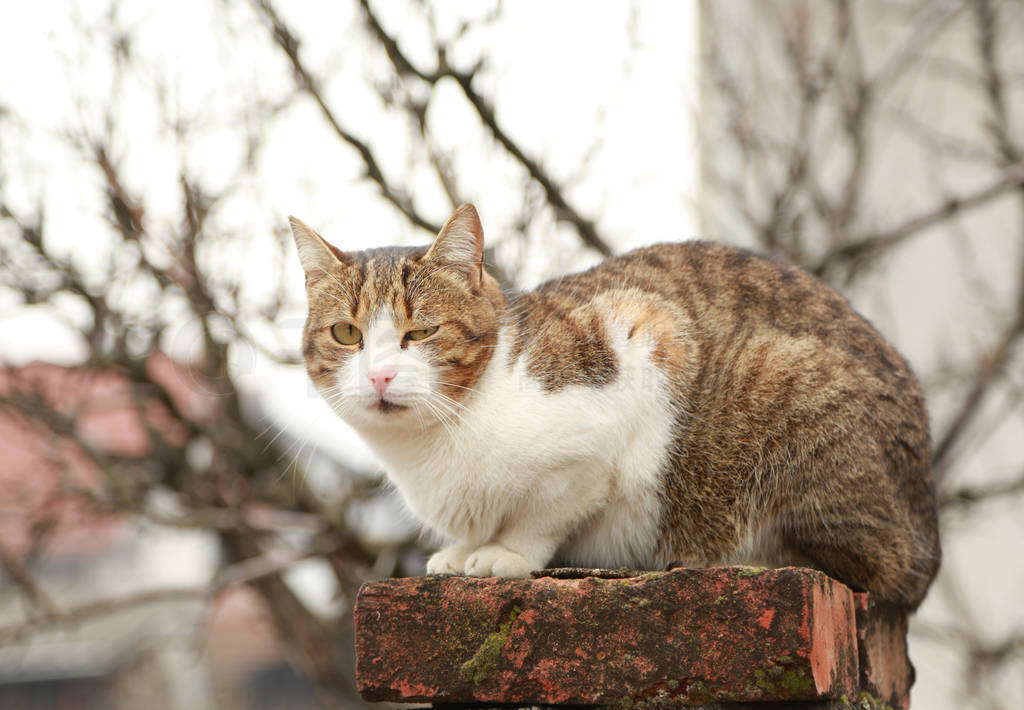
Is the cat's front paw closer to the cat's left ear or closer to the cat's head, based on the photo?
the cat's head

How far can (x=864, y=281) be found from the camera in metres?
5.06

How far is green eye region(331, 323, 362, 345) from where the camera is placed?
2.16 meters

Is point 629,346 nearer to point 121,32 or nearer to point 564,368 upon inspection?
point 564,368

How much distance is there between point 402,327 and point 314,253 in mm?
330

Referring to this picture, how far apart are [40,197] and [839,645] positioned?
3.15 metres

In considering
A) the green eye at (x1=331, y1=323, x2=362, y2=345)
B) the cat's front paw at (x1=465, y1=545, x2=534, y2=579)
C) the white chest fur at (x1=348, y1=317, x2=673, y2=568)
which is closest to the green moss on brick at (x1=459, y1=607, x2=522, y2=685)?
the cat's front paw at (x1=465, y1=545, x2=534, y2=579)

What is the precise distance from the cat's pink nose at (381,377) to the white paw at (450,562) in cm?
47

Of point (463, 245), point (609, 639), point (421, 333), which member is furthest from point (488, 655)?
point (463, 245)

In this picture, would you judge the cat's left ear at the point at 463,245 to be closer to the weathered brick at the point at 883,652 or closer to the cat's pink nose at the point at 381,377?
the cat's pink nose at the point at 381,377

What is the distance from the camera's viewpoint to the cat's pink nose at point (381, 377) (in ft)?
6.55

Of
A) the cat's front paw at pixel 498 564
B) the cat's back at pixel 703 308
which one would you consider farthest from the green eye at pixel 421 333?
the cat's front paw at pixel 498 564

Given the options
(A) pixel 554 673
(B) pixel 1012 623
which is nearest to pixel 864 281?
(B) pixel 1012 623

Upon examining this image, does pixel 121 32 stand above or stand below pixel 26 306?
above

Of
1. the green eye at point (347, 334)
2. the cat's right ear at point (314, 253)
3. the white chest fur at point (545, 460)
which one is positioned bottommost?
the white chest fur at point (545, 460)
